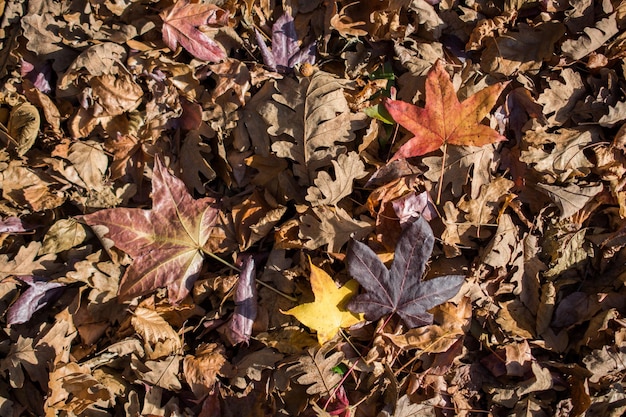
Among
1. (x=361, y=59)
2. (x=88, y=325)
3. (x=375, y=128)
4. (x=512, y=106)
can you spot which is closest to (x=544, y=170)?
(x=512, y=106)

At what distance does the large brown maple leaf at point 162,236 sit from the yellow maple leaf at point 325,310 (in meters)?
0.45

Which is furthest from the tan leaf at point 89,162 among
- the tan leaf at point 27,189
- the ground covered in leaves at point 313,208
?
the tan leaf at point 27,189

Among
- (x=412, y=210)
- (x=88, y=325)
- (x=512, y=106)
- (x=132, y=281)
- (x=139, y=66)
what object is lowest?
(x=88, y=325)

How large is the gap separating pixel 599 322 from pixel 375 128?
3.94ft

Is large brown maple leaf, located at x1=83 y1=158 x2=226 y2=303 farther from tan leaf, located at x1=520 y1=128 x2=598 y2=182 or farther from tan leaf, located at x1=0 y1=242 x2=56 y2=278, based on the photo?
tan leaf, located at x1=520 y1=128 x2=598 y2=182

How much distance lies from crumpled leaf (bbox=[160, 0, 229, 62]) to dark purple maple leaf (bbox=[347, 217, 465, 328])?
1053 mm

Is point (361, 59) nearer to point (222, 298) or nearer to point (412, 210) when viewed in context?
point (412, 210)

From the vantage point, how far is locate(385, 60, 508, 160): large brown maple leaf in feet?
6.26

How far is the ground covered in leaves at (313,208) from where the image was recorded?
2.00 meters

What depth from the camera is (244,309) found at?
206 centimetres

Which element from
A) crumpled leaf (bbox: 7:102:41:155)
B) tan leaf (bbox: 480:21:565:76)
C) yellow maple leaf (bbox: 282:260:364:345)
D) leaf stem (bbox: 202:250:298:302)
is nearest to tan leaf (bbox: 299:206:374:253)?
yellow maple leaf (bbox: 282:260:364:345)

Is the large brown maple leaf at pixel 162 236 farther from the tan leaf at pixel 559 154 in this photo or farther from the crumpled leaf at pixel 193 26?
the tan leaf at pixel 559 154

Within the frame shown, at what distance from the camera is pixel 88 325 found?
85.4 inches

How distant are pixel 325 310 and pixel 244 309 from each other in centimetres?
36
